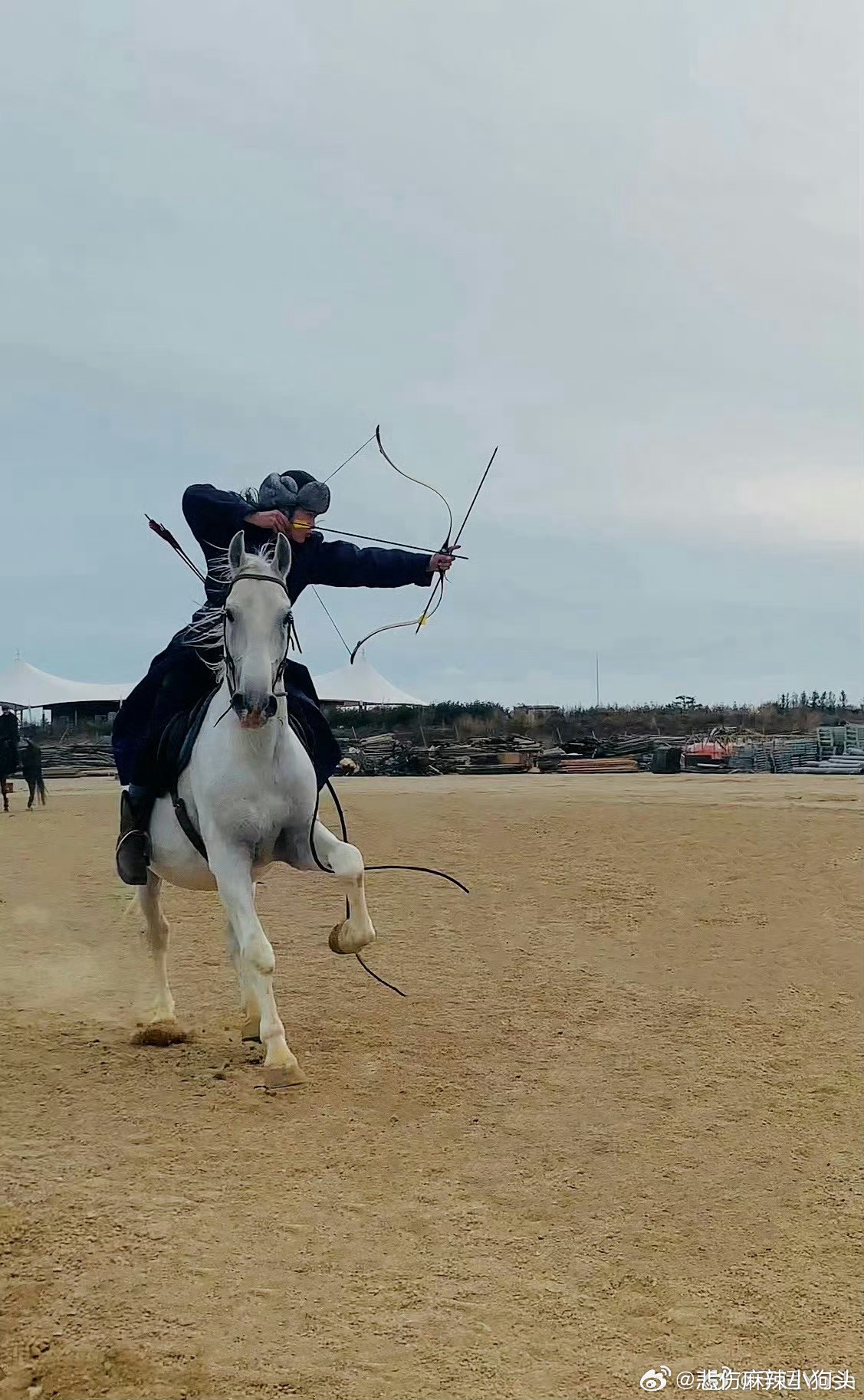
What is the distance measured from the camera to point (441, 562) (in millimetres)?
6090

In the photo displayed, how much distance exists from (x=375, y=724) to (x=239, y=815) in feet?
125

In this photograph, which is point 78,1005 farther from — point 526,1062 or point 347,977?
point 526,1062

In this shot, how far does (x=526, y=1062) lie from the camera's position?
6.66 meters

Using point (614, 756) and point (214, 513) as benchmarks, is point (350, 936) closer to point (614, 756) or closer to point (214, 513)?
point (214, 513)

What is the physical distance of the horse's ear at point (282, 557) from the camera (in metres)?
5.51

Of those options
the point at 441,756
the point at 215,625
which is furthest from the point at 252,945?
the point at 441,756

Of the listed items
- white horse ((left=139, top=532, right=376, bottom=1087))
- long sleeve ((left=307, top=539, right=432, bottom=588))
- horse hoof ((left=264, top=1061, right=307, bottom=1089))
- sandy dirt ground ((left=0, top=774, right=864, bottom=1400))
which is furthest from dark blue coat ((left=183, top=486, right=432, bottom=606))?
sandy dirt ground ((left=0, top=774, right=864, bottom=1400))

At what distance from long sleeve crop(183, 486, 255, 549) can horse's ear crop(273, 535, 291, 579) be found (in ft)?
1.89

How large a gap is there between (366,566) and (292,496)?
21.8 inches

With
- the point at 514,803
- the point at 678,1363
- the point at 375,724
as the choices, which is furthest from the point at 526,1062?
the point at 375,724

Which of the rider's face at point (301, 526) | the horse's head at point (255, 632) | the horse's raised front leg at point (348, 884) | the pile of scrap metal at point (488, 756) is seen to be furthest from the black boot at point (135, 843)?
the pile of scrap metal at point (488, 756)

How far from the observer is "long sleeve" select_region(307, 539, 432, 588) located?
6.16 m

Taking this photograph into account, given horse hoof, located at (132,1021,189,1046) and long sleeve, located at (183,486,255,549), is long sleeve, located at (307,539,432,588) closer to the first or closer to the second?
long sleeve, located at (183,486,255,549)

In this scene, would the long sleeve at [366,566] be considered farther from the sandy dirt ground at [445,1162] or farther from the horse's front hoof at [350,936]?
the sandy dirt ground at [445,1162]
